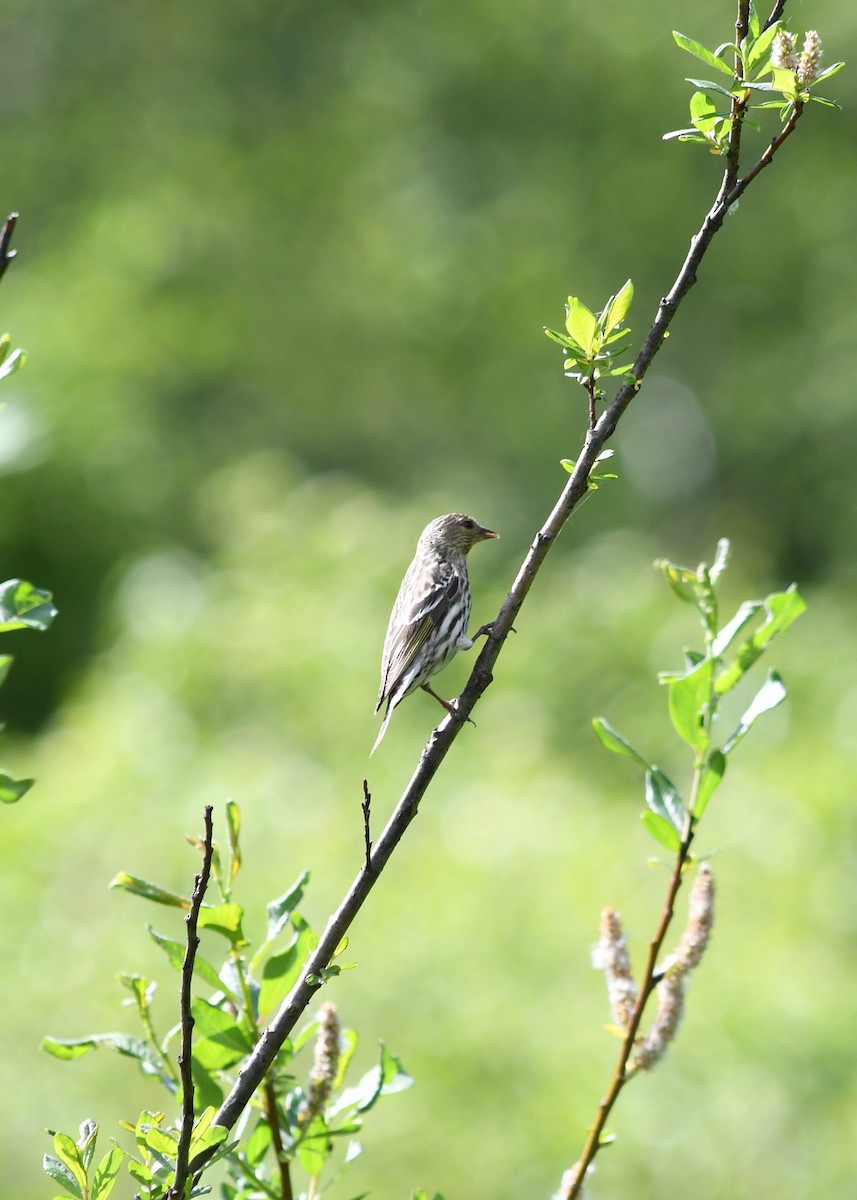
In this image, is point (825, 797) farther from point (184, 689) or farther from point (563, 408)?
point (563, 408)

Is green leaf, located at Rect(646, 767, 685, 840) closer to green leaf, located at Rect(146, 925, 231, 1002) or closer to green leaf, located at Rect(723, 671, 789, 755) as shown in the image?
green leaf, located at Rect(723, 671, 789, 755)

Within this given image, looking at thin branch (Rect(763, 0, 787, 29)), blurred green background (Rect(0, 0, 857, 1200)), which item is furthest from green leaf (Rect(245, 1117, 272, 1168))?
thin branch (Rect(763, 0, 787, 29))

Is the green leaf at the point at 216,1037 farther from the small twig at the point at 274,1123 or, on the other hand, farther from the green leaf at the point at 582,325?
the green leaf at the point at 582,325

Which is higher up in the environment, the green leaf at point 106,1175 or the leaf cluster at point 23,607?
the leaf cluster at point 23,607

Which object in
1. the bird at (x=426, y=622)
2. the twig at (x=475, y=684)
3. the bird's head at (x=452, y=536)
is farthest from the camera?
the bird's head at (x=452, y=536)

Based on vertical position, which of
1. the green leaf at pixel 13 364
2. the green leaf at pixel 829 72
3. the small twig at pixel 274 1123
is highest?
the green leaf at pixel 829 72

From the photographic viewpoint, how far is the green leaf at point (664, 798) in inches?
51.2

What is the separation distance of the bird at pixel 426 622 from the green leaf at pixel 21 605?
151 cm

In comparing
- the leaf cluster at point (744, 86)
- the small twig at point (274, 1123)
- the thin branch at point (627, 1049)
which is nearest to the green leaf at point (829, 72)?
the leaf cluster at point (744, 86)

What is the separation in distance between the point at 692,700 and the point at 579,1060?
3.91m

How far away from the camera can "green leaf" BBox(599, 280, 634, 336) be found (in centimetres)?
127

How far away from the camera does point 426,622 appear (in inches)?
104

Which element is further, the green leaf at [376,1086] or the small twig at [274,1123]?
the green leaf at [376,1086]

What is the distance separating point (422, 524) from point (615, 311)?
8332mm
